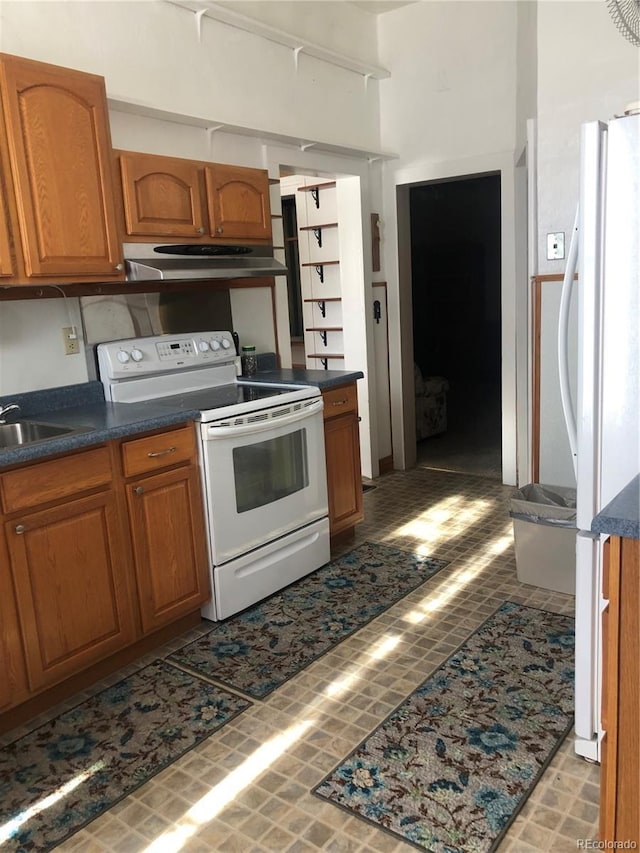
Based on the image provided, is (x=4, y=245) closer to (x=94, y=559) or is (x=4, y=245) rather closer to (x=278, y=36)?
(x=94, y=559)

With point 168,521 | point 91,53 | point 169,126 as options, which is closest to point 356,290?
point 169,126

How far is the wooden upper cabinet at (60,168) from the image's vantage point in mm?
2395

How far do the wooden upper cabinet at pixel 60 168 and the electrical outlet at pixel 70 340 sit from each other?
14.1 inches

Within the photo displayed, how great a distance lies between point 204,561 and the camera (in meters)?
2.83

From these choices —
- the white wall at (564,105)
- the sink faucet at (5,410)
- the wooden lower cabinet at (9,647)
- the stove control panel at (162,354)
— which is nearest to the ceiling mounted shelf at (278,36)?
the white wall at (564,105)

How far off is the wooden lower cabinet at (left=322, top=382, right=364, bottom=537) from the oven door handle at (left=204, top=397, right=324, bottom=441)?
19 centimetres

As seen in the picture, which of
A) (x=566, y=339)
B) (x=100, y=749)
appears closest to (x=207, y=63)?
(x=566, y=339)

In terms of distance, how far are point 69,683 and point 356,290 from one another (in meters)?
3.11

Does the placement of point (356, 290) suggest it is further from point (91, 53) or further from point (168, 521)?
point (168, 521)

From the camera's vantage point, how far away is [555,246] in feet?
10.7

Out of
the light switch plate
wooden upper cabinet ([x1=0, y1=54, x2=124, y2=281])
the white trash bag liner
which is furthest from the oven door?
the light switch plate

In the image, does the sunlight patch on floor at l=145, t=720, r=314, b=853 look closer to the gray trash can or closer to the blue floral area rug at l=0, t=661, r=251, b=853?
the blue floral area rug at l=0, t=661, r=251, b=853

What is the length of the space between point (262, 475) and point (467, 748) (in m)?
1.40

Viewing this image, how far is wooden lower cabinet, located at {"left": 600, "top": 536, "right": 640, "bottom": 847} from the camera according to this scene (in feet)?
4.60
